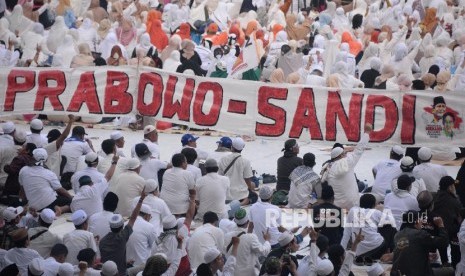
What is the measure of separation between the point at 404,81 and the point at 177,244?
312 inches

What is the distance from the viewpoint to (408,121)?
1981cm

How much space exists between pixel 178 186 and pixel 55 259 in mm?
3169

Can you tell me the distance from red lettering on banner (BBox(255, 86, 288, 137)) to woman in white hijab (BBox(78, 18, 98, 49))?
9.21 meters

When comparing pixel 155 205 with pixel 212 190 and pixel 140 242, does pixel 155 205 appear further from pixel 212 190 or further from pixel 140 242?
pixel 212 190

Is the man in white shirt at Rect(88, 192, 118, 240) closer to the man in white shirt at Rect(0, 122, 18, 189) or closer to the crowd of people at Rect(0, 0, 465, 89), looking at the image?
the man in white shirt at Rect(0, 122, 18, 189)

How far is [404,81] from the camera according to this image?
22.9 metres

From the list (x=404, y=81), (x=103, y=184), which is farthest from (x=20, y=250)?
(x=404, y=81)

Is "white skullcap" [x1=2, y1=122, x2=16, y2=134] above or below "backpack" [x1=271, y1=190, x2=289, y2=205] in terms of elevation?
above

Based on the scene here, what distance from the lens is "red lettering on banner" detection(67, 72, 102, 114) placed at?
818 inches

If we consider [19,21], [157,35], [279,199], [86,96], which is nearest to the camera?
[279,199]

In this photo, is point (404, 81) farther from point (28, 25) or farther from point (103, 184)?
point (28, 25)

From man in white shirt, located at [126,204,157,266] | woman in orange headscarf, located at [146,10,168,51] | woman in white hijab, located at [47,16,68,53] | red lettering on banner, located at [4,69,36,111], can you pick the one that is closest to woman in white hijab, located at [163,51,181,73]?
woman in white hijab, located at [47,16,68,53]

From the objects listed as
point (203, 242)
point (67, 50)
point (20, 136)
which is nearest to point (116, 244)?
point (203, 242)

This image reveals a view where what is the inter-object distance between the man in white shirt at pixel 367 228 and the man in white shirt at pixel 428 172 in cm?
154
